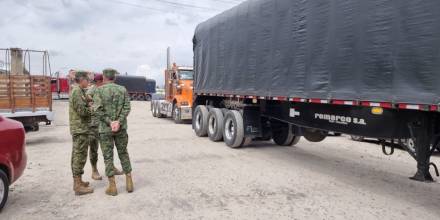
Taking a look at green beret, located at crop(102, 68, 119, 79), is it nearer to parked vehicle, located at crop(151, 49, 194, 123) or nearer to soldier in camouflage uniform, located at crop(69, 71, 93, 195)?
soldier in camouflage uniform, located at crop(69, 71, 93, 195)

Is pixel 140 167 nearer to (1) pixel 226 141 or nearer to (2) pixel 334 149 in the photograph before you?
(1) pixel 226 141

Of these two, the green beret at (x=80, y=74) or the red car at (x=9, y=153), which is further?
the green beret at (x=80, y=74)

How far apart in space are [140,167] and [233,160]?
7.27ft

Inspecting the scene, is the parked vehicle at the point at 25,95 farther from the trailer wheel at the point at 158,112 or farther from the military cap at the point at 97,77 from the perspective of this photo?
the trailer wheel at the point at 158,112

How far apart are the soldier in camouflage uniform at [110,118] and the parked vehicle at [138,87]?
4469 centimetres

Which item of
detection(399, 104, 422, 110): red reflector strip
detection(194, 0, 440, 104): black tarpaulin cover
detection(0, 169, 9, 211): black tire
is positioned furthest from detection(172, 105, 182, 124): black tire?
detection(399, 104, 422, 110): red reflector strip

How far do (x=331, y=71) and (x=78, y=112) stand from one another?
14.3ft

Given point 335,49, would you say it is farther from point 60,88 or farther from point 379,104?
point 60,88

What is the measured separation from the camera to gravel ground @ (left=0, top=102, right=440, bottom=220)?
5.15 metres

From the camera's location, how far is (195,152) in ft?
32.2

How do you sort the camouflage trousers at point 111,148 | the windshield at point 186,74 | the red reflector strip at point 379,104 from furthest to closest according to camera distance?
the windshield at point 186,74
the camouflage trousers at point 111,148
the red reflector strip at point 379,104

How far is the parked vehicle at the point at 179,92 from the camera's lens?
17.6 metres

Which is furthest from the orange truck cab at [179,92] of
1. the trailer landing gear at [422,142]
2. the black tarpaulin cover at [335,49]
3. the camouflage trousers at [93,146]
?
the trailer landing gear at [422,142]

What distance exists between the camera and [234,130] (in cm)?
1041
